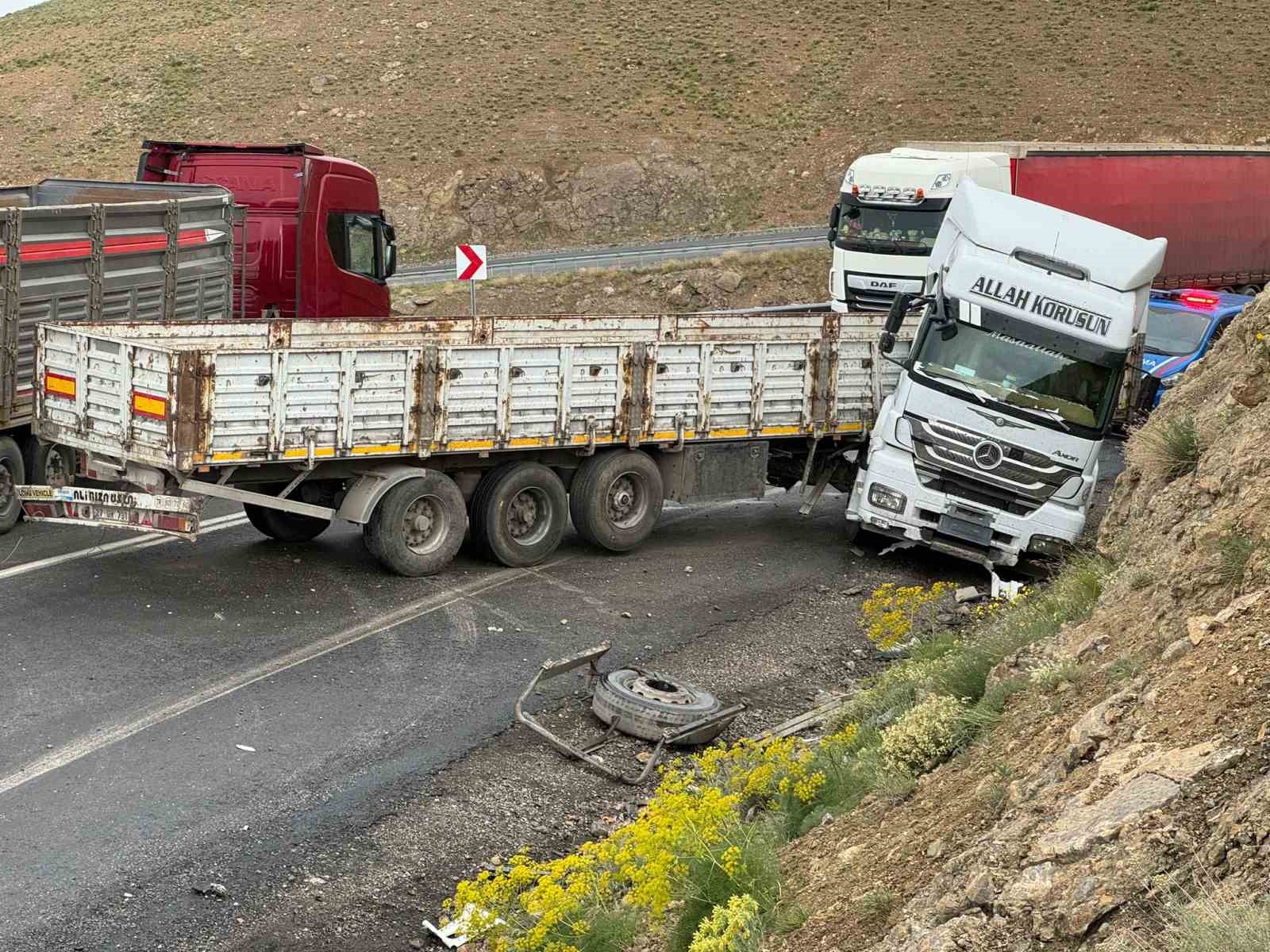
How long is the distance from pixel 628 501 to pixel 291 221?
661 cm

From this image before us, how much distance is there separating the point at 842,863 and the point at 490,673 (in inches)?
187

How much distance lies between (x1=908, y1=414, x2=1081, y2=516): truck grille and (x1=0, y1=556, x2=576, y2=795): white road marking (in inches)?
135

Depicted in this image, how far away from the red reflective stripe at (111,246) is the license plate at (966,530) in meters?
8.05

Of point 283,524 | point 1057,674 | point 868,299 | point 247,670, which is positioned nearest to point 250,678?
point 247,670

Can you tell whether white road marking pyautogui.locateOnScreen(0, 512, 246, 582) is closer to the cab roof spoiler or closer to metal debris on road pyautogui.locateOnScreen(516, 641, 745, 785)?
metal debris on road pyautogui.locateOnScreen(516, 641, 745, 785)

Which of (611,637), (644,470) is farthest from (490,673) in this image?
(644,470)

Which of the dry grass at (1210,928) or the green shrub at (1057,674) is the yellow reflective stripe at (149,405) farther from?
the dry grass at (1210,928)

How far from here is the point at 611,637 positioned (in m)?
11.4

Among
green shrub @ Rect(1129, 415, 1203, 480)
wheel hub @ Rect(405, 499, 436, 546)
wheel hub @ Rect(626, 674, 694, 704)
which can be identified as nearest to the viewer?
green shrub @ Rect(1129, 415, 1203, 480)

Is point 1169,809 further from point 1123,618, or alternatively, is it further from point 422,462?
point 422,462

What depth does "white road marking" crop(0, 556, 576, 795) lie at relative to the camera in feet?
27.3

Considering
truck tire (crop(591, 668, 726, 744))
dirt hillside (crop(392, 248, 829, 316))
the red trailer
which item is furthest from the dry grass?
dirt hillside (crop(392, 248, 829, 316))

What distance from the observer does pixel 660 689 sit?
9.80 metres

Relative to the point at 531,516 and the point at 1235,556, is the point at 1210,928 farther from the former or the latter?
Result: the point at 531,516
